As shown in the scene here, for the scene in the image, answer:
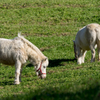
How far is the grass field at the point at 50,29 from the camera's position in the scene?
36.9 feet

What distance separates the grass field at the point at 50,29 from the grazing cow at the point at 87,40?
75cm

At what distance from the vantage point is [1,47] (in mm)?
10406

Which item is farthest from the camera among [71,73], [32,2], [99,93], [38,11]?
[32,2]

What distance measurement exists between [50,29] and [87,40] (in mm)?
11208

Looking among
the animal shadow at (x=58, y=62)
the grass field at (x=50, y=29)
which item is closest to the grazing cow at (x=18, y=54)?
the grass field at (x=50, y=29)

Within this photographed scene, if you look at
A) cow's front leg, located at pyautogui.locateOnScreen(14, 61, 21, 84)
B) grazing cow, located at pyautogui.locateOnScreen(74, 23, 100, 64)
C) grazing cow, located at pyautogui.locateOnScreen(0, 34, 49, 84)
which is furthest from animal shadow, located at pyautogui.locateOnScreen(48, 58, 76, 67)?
cow's front leg, located at pyautogui.locateOnScreen(14, 61, 21, 84)

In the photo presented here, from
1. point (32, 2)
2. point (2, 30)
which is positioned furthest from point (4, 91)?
point (32, 2)

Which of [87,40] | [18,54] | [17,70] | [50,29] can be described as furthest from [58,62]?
[50,29]

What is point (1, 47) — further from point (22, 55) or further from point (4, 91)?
point (4, 91)

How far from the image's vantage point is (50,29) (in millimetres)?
25281

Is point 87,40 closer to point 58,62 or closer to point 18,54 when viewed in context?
point 58,62

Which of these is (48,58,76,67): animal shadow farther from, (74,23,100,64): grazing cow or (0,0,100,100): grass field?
(74,23,100,64): grazing cow

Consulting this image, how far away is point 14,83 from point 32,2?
24.5 metres

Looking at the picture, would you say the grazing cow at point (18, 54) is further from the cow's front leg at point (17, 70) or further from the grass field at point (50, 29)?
the grass field at point (50, 29)
